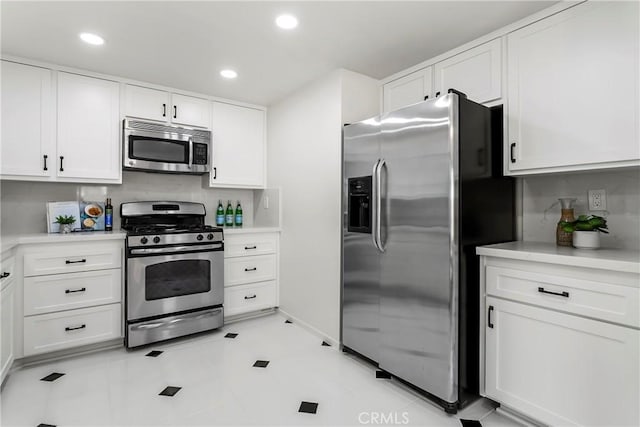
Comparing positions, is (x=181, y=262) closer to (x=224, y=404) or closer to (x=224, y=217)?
(x=224, y=217)

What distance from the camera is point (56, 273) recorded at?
2.42 metres

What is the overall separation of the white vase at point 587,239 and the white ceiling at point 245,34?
129cm

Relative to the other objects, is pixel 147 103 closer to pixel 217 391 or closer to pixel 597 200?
pixel 217 391

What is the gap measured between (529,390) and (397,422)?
2.25 ft

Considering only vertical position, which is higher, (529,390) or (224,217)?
(224,217)

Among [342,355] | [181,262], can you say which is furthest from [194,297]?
[342,355]

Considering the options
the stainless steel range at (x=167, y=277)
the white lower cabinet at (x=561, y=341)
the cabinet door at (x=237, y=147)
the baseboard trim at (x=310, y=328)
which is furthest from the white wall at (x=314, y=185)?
the white lower cabinet at (x=561, y=341)

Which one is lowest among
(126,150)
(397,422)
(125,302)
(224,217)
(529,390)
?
(397,422)

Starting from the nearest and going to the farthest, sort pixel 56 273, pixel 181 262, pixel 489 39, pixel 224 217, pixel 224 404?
pixel 224 404
pixel 489 39
pixel 56 273
pixel 181 262
pixel 224 217

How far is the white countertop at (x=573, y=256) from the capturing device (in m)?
→ 1.40

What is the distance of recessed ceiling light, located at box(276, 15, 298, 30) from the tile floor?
2274mm

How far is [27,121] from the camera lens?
255 cm

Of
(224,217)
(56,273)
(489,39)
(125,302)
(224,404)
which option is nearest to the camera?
(224,404)

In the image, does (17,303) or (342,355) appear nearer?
(17,303)
